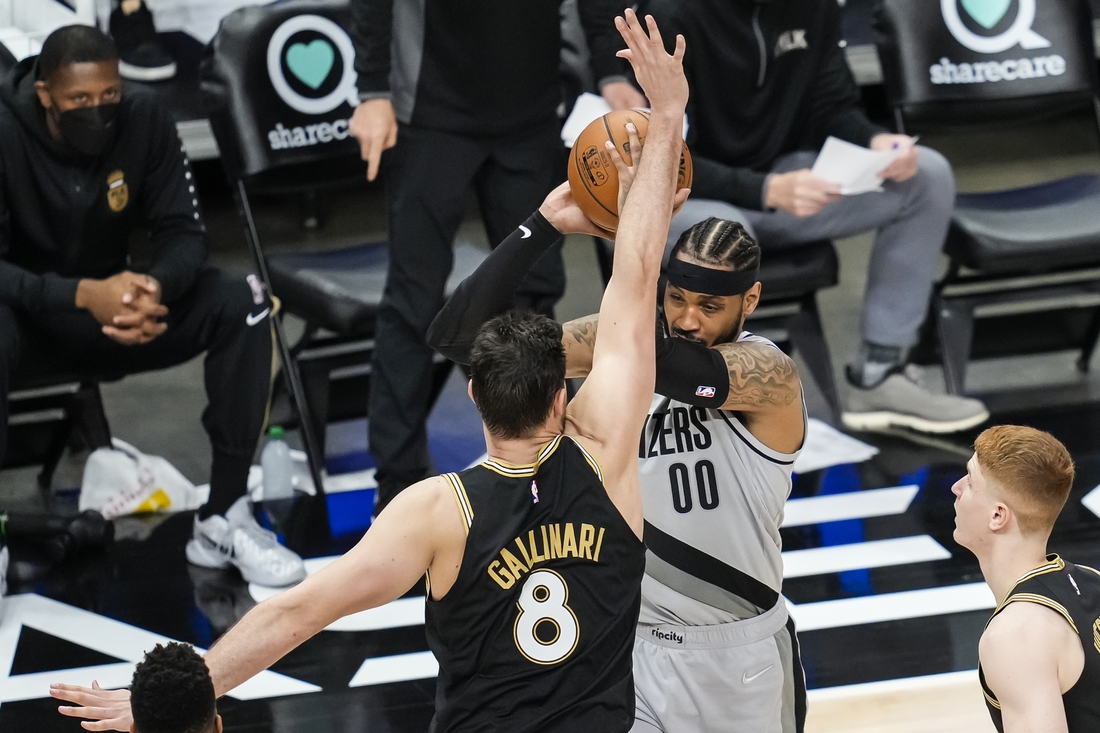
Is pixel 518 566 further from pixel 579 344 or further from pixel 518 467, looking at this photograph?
pixel 579 344

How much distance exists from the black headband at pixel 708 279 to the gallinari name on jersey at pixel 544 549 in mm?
843

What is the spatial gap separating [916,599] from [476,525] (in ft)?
7.12

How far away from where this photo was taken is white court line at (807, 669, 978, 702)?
11.2ft

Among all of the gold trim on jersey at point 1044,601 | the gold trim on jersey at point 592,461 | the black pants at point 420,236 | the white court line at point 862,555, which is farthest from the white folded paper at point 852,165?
the gold trim on jersey at point 592,461

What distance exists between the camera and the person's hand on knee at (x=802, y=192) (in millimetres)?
4605

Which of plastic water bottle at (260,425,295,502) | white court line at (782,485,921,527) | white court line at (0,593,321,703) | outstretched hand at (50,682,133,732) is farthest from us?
plastic water bottle at (260,425,295,502)

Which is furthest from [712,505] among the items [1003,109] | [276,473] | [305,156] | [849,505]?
[1003,109]

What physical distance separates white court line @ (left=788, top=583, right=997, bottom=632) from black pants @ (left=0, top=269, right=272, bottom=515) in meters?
1.77

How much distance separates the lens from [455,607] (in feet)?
7.07

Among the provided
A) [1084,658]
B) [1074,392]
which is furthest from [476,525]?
[1074,392]

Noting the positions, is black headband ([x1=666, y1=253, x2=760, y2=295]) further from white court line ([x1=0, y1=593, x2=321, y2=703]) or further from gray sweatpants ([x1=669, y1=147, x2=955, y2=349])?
gray sweatpants ([x1=669, y1=147, x2=955, y2=349])

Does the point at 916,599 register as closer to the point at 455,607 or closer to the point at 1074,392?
the point at 1074,392

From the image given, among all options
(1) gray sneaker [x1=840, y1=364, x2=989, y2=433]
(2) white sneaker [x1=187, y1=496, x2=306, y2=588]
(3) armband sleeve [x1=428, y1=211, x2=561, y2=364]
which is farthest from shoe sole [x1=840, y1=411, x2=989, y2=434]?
(3) armband sleeve [x1=428, y1=211, x2=561, y2=364]

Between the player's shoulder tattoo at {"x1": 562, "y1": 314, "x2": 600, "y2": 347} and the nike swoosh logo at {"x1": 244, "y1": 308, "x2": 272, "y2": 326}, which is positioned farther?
the nike swoosh logo at {"x1": 244, "y1": 308, "x2": 272, "y2": 326}
